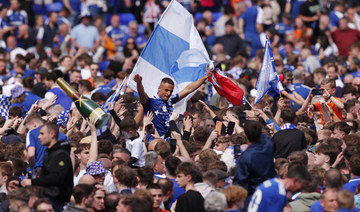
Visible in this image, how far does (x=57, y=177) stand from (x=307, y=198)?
2.98m

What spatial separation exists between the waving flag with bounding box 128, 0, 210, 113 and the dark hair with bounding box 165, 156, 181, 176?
2969 millimetres

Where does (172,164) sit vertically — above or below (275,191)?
below

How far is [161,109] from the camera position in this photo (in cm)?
1297

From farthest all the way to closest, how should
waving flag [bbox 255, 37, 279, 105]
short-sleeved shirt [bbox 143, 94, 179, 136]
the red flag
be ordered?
waving flag [bbox 255, 37, 279, 105]
the red flag
short-sleeved shirt [bbox 143, 94, 179, 136]

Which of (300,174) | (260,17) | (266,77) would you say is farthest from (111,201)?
(260,17)

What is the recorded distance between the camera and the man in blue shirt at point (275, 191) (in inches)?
353

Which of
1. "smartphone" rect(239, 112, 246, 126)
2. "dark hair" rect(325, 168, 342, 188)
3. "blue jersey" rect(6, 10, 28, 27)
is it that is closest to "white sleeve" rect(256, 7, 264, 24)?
"blue jersey" rect(6, 10, 28, 27)

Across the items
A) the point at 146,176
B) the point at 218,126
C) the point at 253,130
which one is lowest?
the point at 218,126

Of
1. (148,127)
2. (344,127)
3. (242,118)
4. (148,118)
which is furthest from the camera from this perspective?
(242,118)

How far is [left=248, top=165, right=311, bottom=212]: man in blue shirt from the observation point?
898cm

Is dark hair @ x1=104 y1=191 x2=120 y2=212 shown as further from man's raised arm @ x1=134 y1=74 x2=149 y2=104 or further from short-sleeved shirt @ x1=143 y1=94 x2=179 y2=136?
short-sleeved shirt @ x1=143 y1=94 x2=179 y2=136

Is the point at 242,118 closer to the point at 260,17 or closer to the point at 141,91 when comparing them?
the point at 141,91

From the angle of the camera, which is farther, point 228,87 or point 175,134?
point 228,87

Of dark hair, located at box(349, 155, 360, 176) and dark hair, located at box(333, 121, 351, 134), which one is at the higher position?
dark hair, located at box(349, 155, 360, 176)
